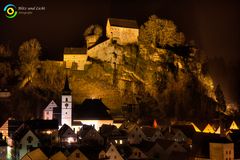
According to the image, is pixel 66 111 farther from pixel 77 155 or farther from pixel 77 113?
pixel 77 155

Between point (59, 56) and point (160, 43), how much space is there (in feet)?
59.2

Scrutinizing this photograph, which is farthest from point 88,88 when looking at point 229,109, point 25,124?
point 229,109

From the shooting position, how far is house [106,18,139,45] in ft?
282

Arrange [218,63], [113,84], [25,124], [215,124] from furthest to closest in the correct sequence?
[218,63] < [113,84] < [215,124] < [25,124]

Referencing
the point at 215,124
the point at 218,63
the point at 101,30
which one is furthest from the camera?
the point at 218,63

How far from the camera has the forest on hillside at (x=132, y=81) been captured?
254ft

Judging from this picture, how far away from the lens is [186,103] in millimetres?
81562

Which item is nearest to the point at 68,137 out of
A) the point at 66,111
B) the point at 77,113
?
the point at 66,111

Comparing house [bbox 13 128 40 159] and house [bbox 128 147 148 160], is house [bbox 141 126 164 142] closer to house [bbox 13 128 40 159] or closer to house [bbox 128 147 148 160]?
house [bbox 128 147 148 160]

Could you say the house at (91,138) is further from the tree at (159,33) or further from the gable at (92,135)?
the tree at (159,33)

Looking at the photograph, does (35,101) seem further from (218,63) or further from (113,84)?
(218,63)

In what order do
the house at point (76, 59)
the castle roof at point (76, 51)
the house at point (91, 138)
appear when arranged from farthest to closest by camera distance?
the castle roof at point (76, 51) < the house at point (76, 59) < the house at point (91, 138)

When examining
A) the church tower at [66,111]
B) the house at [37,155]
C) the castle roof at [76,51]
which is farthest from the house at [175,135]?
the castle roof at [76,51]

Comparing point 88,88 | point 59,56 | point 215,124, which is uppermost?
point 59,56
